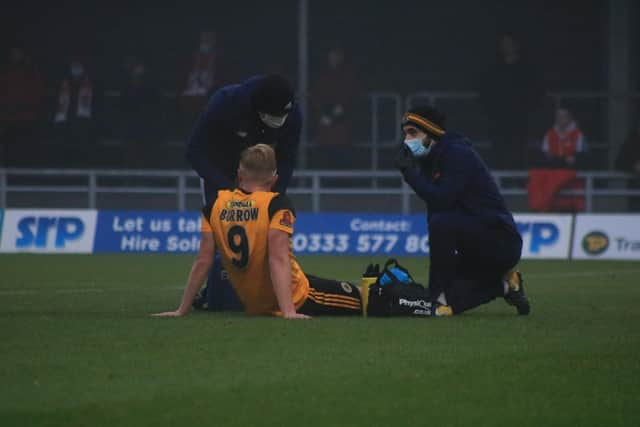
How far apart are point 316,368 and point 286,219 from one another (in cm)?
242

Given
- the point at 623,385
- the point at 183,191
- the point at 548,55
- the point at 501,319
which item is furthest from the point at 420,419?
the point at 548,55

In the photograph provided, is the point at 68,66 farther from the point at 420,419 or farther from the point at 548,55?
the point at 420,419

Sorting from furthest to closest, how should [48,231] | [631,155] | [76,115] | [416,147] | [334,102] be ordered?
[76,115] < [334,102] < [631,155] < [48,231] < [416,147]

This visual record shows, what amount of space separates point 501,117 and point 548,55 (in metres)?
4.00

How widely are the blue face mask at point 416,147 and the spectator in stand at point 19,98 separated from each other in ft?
50.9

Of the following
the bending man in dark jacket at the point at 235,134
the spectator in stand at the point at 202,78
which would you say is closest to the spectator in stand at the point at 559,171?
the spectator in stand at the point at 202,78

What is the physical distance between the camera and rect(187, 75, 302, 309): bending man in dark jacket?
11.4 metres

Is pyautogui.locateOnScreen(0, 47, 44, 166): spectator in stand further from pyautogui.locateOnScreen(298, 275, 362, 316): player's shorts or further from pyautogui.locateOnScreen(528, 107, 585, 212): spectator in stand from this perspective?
pyautogui.locateOnScreen(298, 275, 362, 316): player's shorts

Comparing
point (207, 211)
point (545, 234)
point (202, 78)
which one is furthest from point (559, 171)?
point (207, 211)

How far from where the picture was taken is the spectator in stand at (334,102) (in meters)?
25.3

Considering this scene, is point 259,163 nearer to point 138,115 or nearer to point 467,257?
point 467,257

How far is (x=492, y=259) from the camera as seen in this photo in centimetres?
1115

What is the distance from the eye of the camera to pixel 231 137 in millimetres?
11625

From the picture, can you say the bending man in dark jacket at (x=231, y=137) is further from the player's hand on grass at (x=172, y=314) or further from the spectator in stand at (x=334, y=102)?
the spectator in stand at (x=334, y=102)
